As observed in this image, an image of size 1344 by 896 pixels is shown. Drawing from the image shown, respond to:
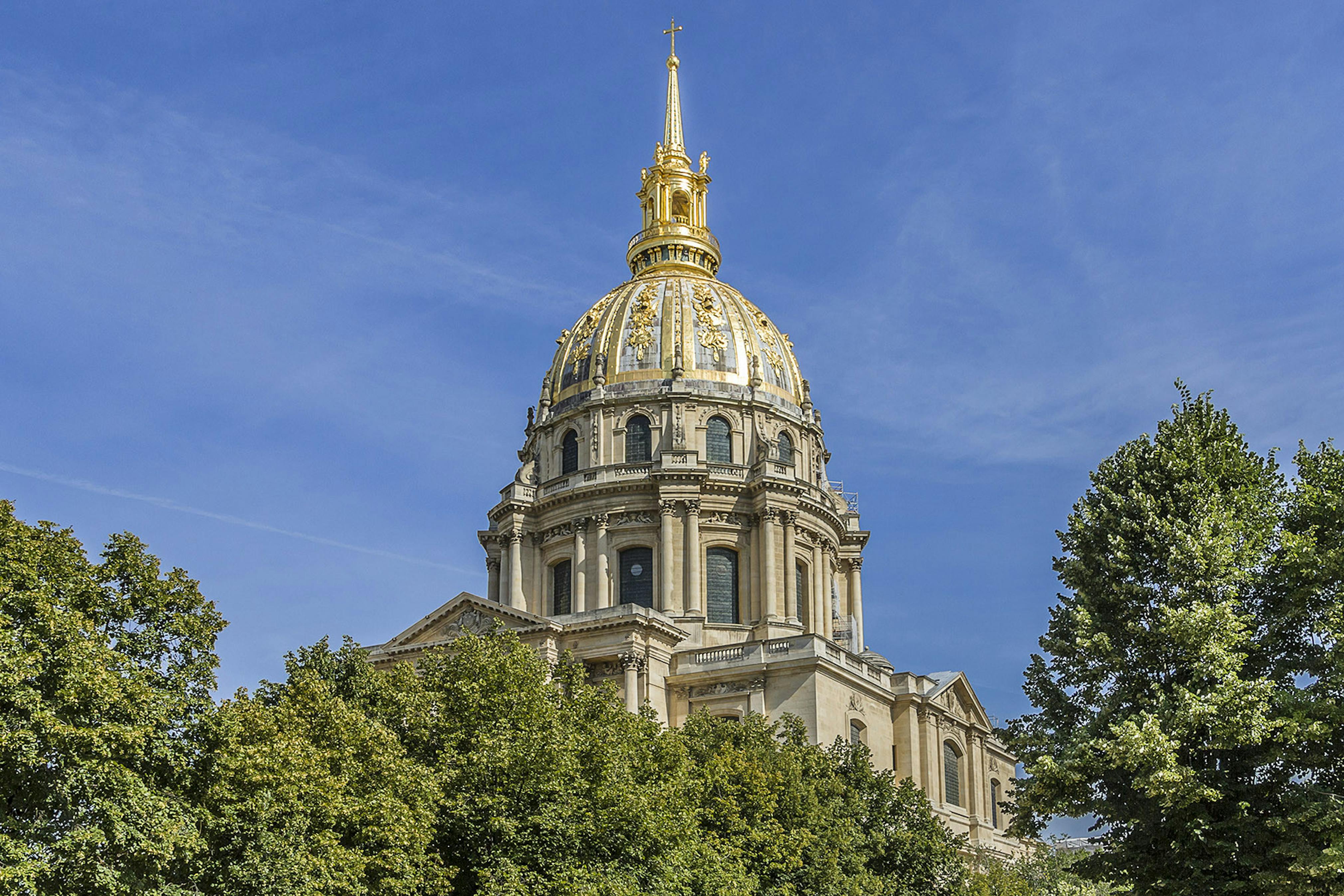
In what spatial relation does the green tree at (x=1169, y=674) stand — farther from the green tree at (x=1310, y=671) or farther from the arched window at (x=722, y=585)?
the arched window at (x=722, y=585)

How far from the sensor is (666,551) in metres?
72.1

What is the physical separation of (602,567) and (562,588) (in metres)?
3.55

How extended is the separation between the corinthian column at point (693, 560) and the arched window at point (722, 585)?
1.17 m

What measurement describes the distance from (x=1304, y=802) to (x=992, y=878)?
104ft

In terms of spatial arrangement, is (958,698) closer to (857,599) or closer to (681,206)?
(857,599)

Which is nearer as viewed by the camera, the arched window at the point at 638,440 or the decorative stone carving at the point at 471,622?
the decorative stone carving at the point at 471,622

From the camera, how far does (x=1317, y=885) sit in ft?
88.6

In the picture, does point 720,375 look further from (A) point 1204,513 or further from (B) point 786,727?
(A) point 1204,513

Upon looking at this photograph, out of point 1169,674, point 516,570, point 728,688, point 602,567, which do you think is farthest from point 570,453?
point 1169,674

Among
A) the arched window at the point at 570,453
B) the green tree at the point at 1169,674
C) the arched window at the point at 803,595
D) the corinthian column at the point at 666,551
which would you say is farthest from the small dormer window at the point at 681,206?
the green tree at the point at 1169,674

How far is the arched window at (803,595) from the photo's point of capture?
75062 mm

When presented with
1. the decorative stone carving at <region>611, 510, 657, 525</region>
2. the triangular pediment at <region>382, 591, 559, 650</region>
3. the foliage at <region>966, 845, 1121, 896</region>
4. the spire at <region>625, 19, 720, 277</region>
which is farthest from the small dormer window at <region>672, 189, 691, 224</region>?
the foliage at <region>966, 845, 1121, 896</region>

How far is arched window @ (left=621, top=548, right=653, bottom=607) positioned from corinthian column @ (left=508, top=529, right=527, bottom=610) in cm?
547

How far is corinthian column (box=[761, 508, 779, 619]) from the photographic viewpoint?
71.4m
